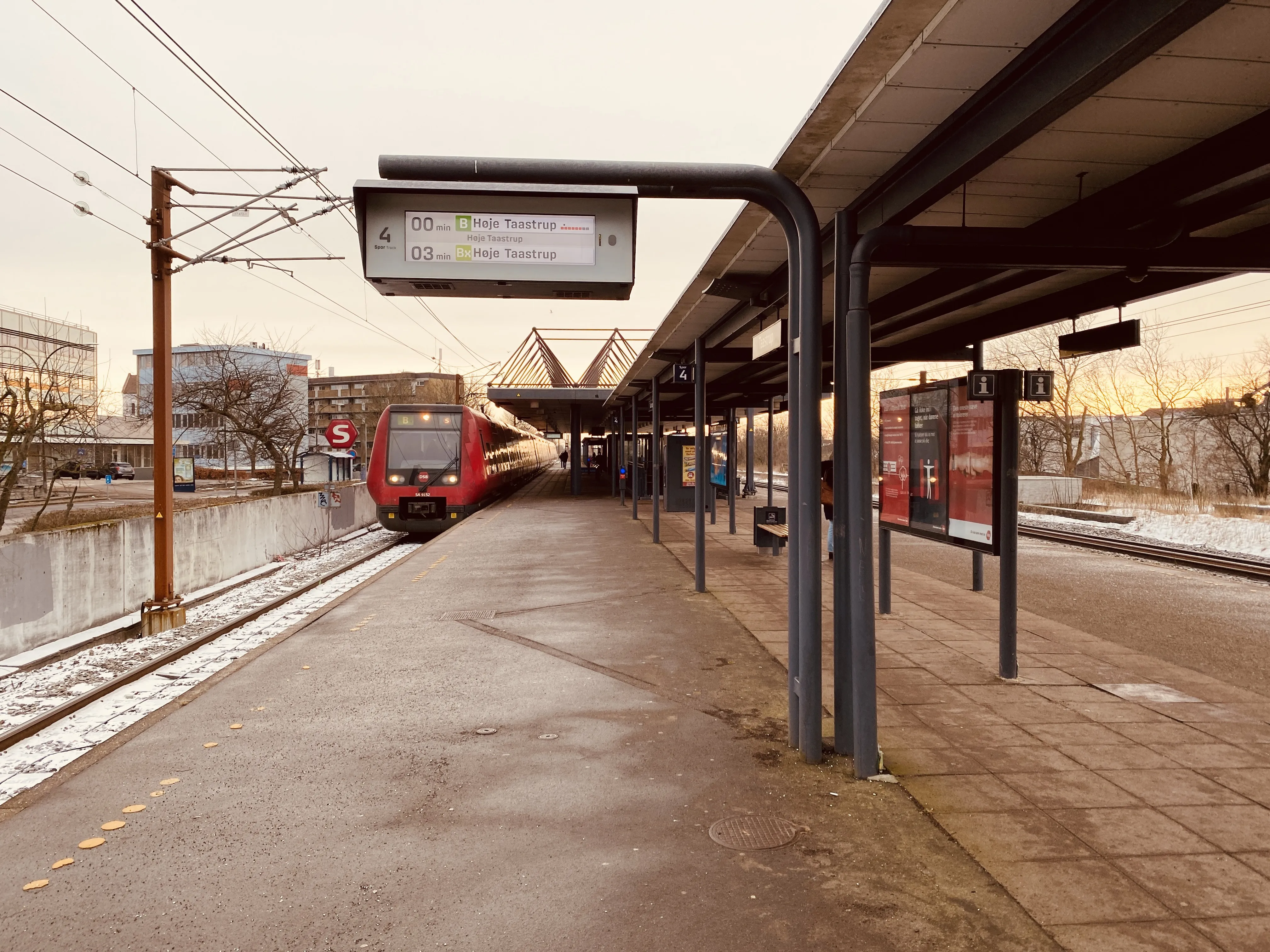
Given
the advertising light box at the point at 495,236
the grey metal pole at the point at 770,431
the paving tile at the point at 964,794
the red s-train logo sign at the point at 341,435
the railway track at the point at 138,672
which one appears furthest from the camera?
the grey metal pole at the point at 770,431

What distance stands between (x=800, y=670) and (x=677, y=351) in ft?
24.0

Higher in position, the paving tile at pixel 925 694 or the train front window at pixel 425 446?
the train front window at pixel 425 446

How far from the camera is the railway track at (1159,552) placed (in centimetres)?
1127

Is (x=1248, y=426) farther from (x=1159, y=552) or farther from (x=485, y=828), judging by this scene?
(x=485, y=828)

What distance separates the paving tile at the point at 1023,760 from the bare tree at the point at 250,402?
17448mm

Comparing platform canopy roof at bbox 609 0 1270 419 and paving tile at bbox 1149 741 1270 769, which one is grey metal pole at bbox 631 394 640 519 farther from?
paving tile at bbox 1149 741 1270 769

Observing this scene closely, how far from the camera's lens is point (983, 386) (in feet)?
17.8

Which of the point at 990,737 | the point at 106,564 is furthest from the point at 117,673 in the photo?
the point at 990,737

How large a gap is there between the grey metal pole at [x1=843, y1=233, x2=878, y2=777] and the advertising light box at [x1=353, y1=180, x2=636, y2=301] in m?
1.19

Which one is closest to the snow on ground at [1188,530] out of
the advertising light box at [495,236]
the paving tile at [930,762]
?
the paving tile at [930,762]

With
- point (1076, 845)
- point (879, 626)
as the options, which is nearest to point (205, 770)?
point (1076, 845)

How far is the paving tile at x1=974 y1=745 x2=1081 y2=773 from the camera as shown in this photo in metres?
4.15

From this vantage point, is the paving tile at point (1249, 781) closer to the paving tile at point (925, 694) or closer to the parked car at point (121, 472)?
the paving tile at point (925, 694)

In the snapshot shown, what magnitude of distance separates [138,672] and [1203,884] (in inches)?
283
